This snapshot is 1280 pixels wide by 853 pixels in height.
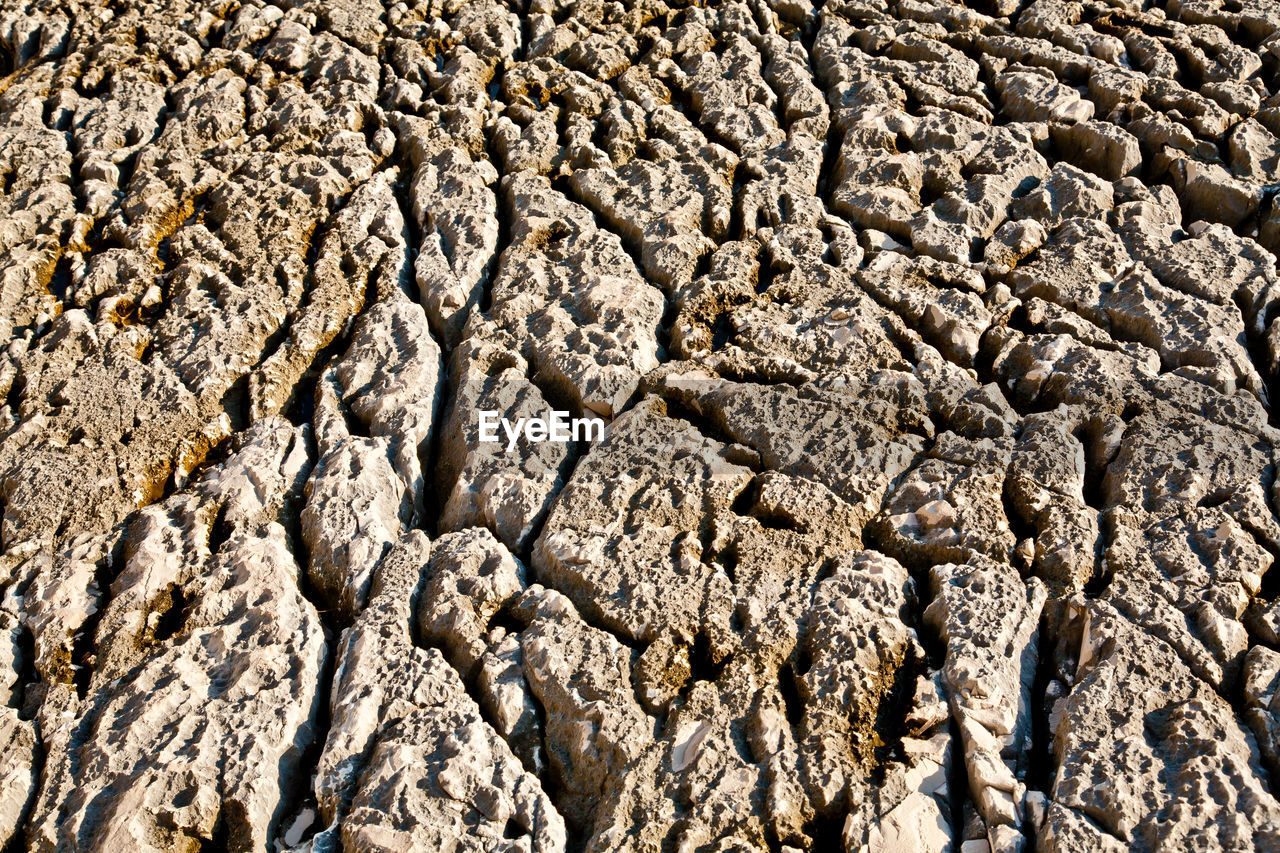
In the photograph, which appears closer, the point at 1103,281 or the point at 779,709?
the point at 779,709

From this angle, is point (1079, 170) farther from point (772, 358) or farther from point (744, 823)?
point (744, 823)

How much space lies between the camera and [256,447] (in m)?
2.14

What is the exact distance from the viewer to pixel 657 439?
6.84 feet

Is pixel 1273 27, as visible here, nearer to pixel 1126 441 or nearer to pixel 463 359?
pixel 1126 441

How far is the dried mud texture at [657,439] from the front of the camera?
158 centimetres

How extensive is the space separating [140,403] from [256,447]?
0.37m

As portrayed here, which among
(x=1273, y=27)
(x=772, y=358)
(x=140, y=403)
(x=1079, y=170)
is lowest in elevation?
(x=140, y=403)

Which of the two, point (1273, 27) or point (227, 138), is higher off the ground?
point (1273, 27)

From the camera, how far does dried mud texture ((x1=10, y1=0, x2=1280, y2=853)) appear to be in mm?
1583

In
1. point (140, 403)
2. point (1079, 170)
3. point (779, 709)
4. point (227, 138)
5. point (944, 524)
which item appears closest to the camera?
point (779, 709)

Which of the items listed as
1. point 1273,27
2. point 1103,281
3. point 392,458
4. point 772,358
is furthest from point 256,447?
point 1273,27

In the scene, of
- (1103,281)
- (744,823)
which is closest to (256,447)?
(744,823)

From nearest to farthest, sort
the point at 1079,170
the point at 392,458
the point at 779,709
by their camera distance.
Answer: the point at 779,709, the point at 392,458, the point at 1079,170

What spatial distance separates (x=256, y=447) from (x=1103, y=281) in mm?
2166
